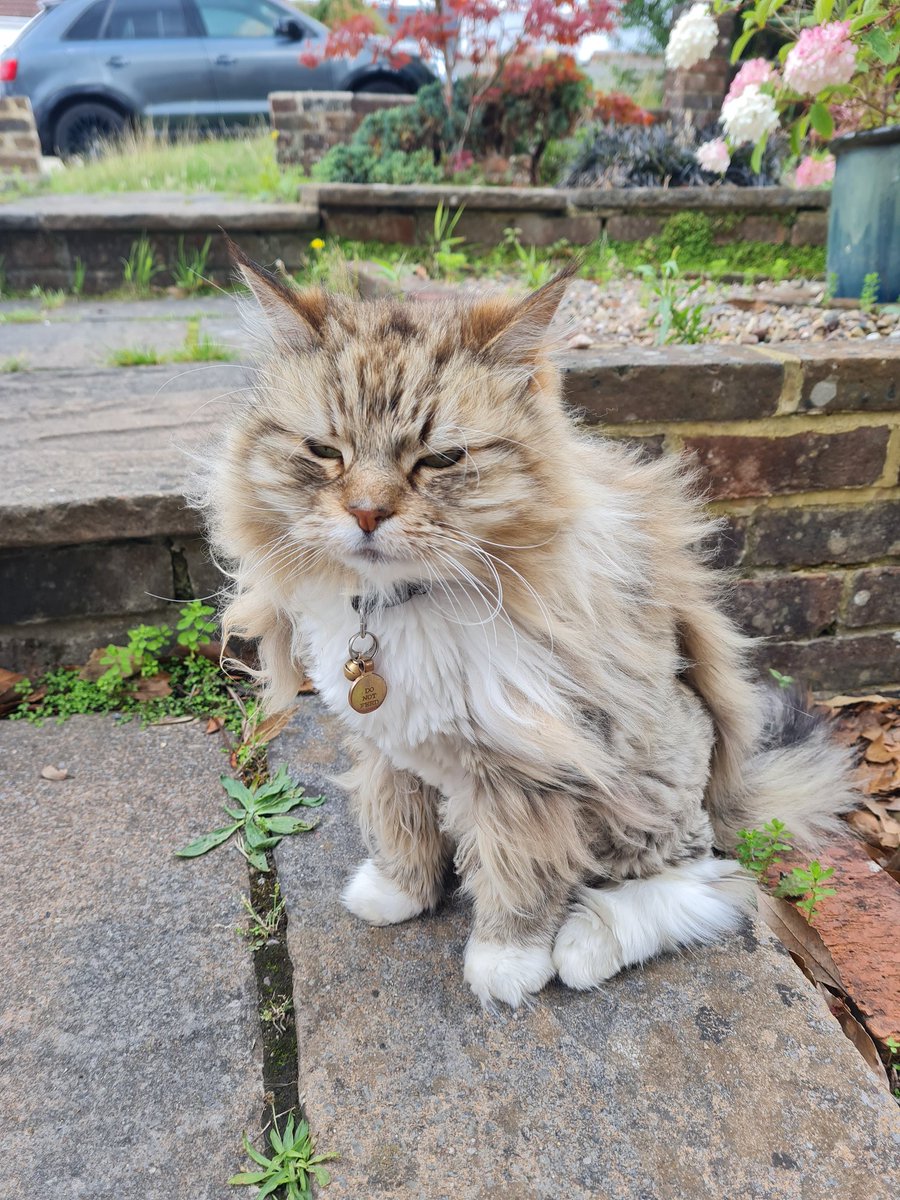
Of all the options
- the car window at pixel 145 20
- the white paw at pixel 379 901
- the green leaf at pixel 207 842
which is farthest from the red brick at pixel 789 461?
the car window at pixel 145 20

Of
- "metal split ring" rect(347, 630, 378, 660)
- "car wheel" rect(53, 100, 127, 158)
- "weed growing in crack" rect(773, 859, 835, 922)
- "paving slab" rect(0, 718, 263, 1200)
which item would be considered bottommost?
"weed growing in crack" rect(773, 859, 835, 922)

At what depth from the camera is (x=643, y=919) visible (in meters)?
1.48

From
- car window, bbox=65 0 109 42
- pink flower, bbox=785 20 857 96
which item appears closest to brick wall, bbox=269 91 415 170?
car window, bbox=65 0 109 42

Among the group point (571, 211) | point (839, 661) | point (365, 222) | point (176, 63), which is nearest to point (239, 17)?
point (176, 63)

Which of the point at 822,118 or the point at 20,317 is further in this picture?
the point at 20,317

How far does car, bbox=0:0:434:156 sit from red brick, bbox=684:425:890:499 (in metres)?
9.59

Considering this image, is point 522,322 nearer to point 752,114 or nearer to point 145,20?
point 752,114

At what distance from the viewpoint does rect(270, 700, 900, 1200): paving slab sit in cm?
116

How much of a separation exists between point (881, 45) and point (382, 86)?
370 inches

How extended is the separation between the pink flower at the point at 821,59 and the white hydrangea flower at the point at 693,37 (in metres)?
1.76

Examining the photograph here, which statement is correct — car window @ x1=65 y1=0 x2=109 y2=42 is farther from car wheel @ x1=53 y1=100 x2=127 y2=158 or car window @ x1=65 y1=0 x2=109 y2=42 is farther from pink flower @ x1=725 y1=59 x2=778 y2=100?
pink flower @ x1=725 y1=59 x2=778 y2=100

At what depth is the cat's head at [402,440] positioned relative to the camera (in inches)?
47.4

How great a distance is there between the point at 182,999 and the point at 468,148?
650 centimetres

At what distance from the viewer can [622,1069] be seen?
1.30m
